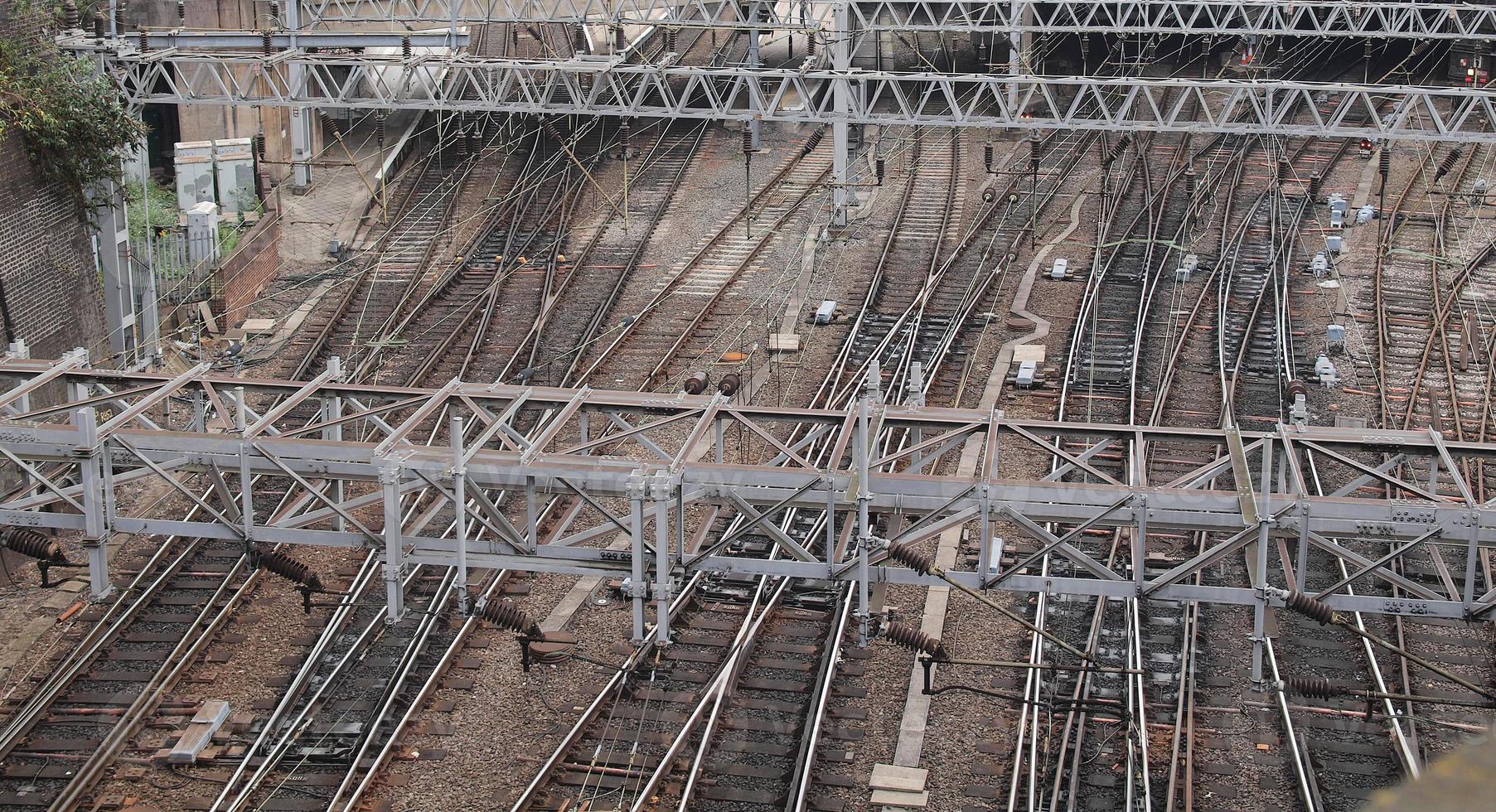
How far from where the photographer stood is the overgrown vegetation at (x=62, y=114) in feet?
59.8

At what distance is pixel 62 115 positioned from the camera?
1917 centimetres

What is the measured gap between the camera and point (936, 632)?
14453 millimetres

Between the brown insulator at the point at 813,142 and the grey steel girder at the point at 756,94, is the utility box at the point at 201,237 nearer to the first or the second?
the grey steel girder at the point at 756,94

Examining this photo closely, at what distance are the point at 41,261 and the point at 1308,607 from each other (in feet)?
48.7

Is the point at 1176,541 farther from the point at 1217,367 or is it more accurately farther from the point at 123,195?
the point at 123,195

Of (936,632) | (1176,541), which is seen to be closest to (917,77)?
(1176,541)

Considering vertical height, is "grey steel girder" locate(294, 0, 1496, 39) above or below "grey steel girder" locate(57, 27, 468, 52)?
above

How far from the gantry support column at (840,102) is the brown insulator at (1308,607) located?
50.2 ft

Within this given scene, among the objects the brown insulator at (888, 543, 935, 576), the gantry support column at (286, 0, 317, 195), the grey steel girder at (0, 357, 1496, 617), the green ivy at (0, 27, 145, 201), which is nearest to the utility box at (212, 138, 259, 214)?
the gantry support column at (286, 0, 317, 195)

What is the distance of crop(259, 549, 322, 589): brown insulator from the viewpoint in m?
10.6

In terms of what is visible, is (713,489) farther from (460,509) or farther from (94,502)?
(94,502)

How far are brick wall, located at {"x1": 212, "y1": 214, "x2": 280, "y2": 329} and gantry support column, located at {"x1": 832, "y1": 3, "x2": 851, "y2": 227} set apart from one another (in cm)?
836

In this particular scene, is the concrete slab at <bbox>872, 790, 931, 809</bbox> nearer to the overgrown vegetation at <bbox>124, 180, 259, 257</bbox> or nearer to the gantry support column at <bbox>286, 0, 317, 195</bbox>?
the overgrown vegetation at <bbox>124, 180, 259, 257</bbox>

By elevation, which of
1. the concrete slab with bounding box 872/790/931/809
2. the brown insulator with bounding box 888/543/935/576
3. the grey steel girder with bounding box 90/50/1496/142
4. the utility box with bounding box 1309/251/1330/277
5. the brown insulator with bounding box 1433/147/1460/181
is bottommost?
the concrete slab with bounding box 872/790/931/809
